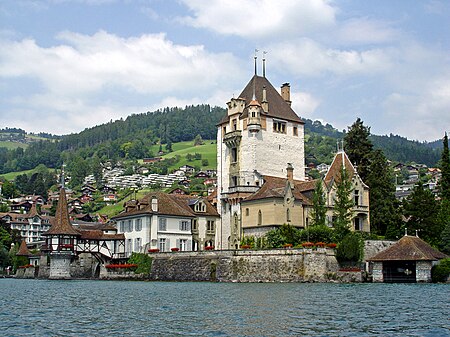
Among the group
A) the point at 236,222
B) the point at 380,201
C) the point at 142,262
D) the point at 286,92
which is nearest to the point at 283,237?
the point at 236,222

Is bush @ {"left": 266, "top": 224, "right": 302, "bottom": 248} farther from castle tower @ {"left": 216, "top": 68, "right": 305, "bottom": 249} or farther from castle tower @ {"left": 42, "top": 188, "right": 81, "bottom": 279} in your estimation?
castle tower @ {"left": 42, "top": 188, "right": 81, "bottom": 279}

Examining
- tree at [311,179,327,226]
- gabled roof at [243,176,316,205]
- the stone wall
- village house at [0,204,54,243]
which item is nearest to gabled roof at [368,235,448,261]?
the stone wall

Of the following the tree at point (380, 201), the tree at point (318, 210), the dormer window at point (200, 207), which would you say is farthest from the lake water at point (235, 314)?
the dormer window at point (200, 207)

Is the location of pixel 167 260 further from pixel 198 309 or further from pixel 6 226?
pixel 6 226

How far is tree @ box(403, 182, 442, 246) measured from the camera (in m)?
69.5

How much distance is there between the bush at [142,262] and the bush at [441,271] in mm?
31116

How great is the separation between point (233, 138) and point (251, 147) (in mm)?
2924

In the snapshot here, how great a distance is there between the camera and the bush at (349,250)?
6044cm

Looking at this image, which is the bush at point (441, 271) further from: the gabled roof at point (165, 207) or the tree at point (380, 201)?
the gabled roof at point (165, 207)

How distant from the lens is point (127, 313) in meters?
32.9

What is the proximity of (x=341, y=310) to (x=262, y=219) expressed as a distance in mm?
39158

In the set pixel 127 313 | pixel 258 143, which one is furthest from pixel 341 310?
pixel 258 143

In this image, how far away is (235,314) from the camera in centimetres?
3122

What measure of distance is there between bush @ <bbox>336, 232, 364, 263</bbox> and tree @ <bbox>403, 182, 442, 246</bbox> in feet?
38.4
